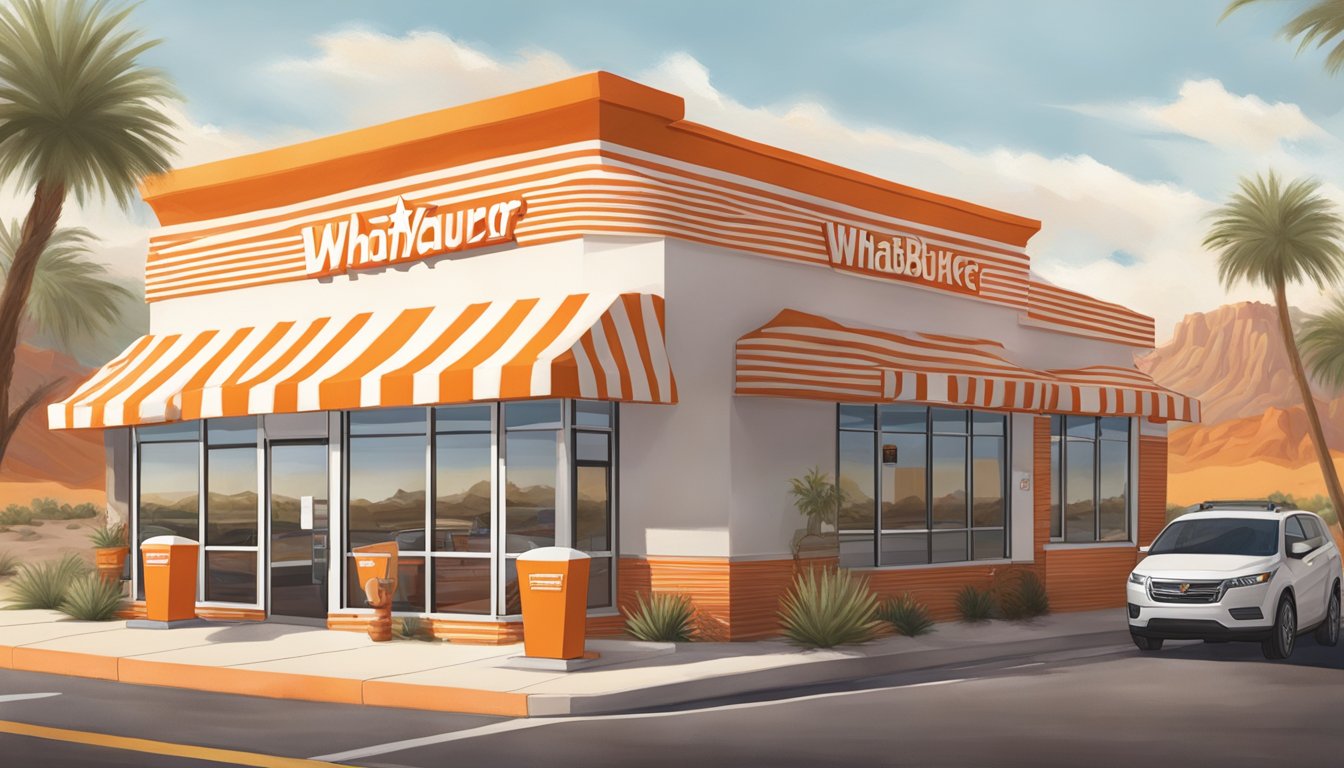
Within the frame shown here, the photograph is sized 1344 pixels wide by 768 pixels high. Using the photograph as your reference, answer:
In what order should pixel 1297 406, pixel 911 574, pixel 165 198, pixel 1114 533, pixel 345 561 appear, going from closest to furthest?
pixel 345 561 → pixel 911 574 → pixel 165 198 → pixel 1114 533 → pixel 1297 406

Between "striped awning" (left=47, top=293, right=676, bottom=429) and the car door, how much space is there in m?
7.87

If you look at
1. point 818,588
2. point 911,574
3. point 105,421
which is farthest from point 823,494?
point 105,421

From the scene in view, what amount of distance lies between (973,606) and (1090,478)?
17.4 feet

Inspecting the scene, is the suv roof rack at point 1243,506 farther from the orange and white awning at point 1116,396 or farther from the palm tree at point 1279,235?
the palm tree at point 1279,235

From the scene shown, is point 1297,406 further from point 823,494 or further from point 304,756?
point 304,756

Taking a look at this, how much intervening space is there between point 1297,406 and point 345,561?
12378cm

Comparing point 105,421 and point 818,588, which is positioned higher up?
point 105,421

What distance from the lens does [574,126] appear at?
17922 mm

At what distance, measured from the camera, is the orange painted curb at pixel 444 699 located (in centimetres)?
1313

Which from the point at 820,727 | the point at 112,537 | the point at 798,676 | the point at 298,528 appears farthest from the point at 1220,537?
the point at 112,537

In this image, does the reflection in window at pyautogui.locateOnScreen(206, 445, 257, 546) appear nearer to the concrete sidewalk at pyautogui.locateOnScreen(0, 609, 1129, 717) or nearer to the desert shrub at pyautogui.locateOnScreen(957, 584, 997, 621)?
the concrete sidewalk at pyautogui.locateOnScreen(0, 609, 1129, 717)

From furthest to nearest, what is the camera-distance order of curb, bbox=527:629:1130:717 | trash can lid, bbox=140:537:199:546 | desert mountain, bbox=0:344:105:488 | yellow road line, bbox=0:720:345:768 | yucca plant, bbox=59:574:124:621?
desert mountain, bbox=0:344:105:488 → yucca plant, bbox=59:574:124:621 → trash can lid, bbox=140:537:199:546 → curb, bbox=527:629:1130:717 → yellow road line, bbox=0:720:345:768

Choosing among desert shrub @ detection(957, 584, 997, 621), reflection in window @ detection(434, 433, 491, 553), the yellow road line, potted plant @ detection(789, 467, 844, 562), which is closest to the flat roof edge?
reflection in window @ detection(434, 433, 491, 553)

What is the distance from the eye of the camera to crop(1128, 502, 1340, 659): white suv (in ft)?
55.4
